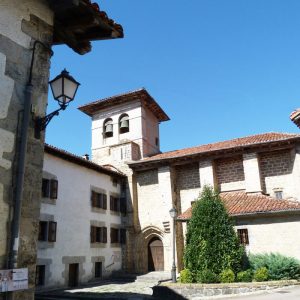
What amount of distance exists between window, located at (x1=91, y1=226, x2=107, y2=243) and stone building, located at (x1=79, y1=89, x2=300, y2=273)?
2.66 meters

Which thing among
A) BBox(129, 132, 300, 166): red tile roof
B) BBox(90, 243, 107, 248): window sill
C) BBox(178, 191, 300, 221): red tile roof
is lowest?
BBox(90, 243, 107, 248): window sill

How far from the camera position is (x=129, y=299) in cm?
1381

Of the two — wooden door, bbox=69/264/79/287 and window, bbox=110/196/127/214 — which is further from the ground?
window, bbox=110/196/127/214

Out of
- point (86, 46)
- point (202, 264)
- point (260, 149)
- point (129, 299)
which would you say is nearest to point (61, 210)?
point (129, 299)

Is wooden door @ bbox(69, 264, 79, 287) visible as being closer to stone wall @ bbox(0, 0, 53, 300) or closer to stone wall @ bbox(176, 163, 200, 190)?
stone wall @ bbox(176, 163, 200, 190)

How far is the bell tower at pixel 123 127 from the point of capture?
26.7m

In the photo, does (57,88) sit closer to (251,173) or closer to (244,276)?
(244,276)

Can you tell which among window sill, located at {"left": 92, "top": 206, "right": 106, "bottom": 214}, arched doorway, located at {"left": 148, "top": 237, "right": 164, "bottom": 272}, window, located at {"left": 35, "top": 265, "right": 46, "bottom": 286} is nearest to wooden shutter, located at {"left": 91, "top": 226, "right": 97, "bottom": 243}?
window sill, located at {"left": 92, "top": 206, "right": 106, "bottom": 214}

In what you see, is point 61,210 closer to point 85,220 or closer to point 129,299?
point 85,220

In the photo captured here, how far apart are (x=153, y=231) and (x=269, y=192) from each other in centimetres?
850

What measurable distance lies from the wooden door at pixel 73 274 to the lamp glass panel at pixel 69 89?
16.7 metres

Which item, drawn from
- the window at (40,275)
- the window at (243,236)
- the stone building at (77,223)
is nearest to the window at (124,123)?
the stone building at (77,223)

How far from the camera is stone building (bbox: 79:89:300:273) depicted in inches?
674

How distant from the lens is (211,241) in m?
15.4
